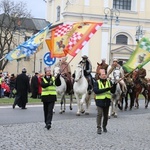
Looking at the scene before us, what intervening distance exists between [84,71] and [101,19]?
42.9 metres

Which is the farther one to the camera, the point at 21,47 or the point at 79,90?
the point at 79,90

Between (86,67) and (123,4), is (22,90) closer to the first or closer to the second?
(86,67)

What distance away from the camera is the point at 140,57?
14.1 m

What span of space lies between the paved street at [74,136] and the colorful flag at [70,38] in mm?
2580

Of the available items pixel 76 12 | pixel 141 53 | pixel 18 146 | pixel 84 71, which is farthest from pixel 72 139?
pixel 76 12

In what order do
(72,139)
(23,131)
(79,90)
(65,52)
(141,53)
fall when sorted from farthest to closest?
(79,90), (65,52), (141,53), (23,131), (72,139)

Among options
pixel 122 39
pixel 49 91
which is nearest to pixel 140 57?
pixel 49 91

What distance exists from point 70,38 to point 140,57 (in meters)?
2.86

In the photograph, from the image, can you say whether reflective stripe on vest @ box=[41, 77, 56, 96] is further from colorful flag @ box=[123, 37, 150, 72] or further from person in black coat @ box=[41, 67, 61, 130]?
colorful flag @ box=[123, 37, 150, 72]

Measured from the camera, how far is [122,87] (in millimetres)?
18812

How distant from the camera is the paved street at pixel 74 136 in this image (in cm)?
1041

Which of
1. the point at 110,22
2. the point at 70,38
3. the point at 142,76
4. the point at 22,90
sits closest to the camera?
the point at 70,38

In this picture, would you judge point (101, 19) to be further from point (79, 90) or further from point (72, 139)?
point (72, 139)

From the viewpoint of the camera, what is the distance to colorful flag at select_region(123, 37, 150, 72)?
1394 cm
